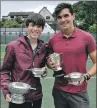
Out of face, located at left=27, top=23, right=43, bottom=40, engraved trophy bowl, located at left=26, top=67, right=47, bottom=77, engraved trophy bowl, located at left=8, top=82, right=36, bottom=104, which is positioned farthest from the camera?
face, located at left=27, top=23, right=43, bottom=40

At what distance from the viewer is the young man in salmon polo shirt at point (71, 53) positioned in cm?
309

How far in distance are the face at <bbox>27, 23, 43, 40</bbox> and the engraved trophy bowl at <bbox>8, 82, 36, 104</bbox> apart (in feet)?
1.38

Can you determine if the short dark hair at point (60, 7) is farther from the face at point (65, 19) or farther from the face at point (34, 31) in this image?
the face at point (34, 31)

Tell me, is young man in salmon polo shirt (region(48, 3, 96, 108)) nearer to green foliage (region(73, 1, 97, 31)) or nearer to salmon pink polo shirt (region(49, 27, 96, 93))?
salmon pink polo shirt (region(49, 27, 96, 93))

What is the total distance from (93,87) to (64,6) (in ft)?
14.5

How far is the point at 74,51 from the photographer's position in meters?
3.08

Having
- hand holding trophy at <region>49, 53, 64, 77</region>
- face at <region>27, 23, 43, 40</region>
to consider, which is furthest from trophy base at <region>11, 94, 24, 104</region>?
face at <region>27, 23, 43, 40</region>

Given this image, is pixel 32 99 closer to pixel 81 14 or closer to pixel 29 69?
pixel 29 69

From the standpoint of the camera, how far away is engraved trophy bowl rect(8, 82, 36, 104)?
2803 mm

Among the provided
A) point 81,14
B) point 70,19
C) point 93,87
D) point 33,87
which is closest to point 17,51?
point 33,87

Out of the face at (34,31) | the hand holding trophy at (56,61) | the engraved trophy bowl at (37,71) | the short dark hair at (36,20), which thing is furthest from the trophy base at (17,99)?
the short dark hair at (36,20)

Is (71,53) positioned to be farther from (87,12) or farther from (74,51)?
(87,12)

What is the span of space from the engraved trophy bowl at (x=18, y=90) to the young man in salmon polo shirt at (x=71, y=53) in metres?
0.34

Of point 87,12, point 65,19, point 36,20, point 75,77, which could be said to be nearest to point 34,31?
point 36,20
